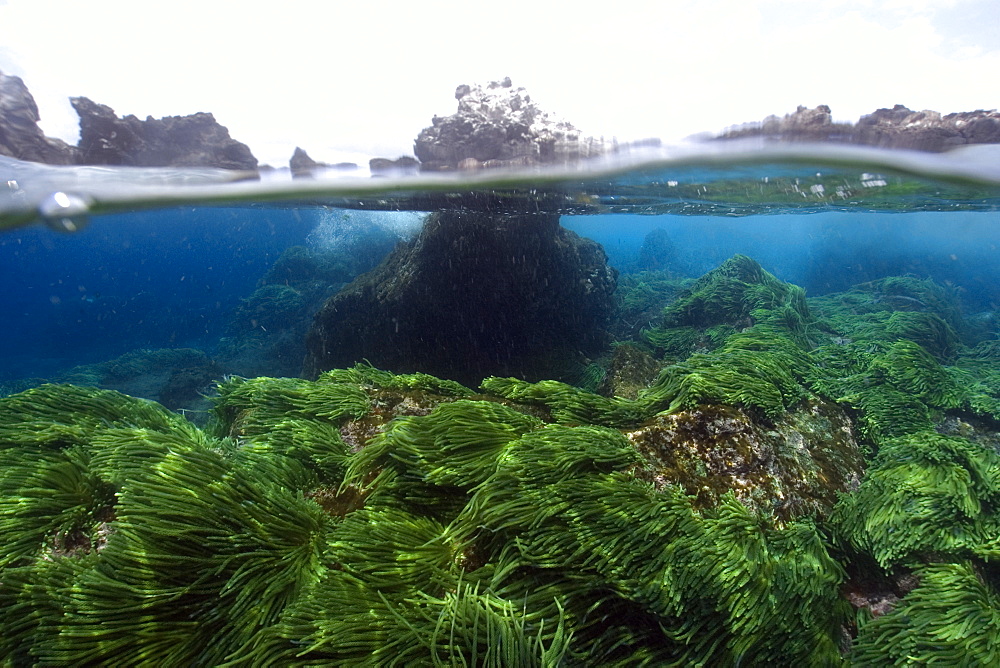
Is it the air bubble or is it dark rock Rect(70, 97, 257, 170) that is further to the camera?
the air bubble

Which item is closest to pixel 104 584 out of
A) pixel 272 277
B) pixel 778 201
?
pixel 778 201

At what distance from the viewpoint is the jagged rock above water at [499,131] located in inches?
280

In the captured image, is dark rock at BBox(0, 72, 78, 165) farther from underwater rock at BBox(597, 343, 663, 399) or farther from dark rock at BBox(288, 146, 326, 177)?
underwater rock at BBox(597, 343, 663, 399)

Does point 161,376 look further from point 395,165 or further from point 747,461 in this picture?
point 747,461

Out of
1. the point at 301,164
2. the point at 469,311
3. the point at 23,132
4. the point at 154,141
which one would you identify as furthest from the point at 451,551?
the point at 23,132

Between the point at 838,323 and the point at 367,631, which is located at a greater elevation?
the point at 367,631

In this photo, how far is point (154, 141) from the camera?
260 inches

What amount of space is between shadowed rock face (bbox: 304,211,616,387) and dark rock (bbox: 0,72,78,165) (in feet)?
17.7

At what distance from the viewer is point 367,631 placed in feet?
7.35

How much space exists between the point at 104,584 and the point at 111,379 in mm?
16987

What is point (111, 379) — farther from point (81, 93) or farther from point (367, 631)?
point (367, 631)

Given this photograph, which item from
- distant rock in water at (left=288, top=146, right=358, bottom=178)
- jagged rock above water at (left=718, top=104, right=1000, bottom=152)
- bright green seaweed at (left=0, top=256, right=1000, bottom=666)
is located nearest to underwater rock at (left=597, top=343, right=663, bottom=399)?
bright green seaweed at (left=0, top=256, right=1000, bottom=666)

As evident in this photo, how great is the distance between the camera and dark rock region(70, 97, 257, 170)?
610 cm

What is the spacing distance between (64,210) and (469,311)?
872 centimetres
